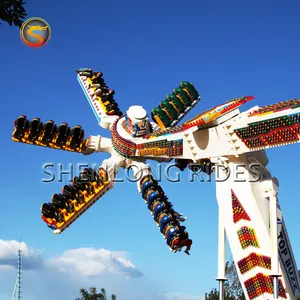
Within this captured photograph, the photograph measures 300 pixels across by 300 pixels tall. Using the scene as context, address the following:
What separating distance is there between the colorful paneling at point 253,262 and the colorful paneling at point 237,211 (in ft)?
3.20

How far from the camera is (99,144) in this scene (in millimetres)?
19938

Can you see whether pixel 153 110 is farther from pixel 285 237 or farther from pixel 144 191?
pixel 285 237

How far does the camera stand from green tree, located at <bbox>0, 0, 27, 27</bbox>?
7.84 m

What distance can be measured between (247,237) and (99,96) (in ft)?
26.5

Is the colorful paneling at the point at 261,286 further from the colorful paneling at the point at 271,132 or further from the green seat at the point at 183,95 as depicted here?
the green seat at the point at 183,95

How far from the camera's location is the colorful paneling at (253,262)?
15.7m

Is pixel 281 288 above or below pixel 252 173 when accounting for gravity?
below

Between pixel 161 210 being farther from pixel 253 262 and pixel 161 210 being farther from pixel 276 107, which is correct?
pixel 276 107

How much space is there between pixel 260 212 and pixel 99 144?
6299mm

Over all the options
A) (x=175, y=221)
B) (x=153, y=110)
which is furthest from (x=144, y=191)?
(x=153, y=110)

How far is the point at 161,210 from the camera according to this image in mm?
17547

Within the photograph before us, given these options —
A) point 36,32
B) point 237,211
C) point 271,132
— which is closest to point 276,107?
point 271,132

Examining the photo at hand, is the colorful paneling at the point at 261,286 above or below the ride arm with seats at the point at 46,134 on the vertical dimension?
below

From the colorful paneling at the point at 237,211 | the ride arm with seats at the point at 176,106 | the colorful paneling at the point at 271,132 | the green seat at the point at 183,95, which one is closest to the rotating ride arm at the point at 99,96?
the ride arm with seats at the point at 176,106
